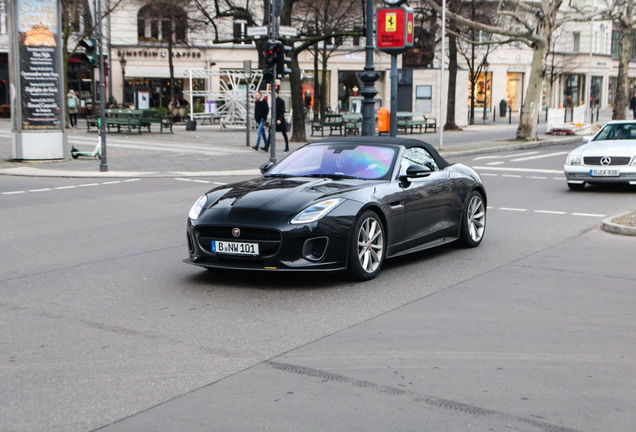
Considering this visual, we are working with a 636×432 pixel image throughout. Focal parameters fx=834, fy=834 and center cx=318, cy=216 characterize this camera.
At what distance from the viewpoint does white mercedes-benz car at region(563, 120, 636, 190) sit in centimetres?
1545

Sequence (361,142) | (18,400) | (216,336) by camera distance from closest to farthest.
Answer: (18,400), (216,336), (361,142)

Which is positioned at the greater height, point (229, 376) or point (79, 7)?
point (79, 7)

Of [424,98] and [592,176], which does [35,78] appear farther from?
[424,98]

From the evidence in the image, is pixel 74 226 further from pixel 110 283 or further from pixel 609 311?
pixel 609 311

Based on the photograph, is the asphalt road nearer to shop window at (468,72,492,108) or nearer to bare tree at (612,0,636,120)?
bare tree at (612,0,636,120)

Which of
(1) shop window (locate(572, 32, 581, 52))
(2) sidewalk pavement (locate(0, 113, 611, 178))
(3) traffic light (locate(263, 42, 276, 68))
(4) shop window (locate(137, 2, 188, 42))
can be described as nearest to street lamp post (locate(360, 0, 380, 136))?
(2) sidewalk pavement (locate(0, 113, 611, 178))

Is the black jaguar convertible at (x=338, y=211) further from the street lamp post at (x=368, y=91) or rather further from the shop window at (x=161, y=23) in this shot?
the shop window at (x=161, y=23)

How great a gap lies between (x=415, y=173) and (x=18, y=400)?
15.9 ft

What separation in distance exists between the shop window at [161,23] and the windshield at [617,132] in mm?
29722

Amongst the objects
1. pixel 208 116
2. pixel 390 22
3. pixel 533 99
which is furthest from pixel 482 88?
pixel 390 22

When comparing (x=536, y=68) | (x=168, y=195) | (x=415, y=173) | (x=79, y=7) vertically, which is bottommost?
(x=168, y=195)

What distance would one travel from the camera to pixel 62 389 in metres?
4.72

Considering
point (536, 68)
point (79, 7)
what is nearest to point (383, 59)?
point (79, 7)

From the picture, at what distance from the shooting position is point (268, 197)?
7668mm
